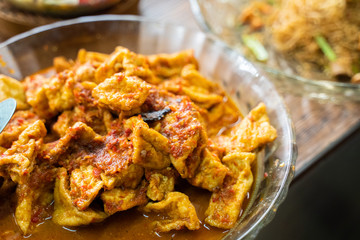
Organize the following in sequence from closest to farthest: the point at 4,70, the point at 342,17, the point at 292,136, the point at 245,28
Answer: the point at 292,136, the point at 4,70, the point at 342,17, the point at 245,28

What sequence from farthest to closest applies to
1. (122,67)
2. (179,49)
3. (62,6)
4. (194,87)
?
(62,6) < (179,49) < (194,87) < (122,67)

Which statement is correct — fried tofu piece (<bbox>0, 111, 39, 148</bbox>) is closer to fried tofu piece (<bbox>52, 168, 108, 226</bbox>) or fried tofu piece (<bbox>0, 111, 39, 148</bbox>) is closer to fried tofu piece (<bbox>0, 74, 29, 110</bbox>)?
fried tofu piece (<bbox>0, 74, 29, 110</bbox>)

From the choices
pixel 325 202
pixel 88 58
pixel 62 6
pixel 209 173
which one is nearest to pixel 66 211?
pixel 209 173

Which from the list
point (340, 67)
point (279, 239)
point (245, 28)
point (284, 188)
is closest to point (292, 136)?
point (284, 188)

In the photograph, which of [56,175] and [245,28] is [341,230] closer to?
[245,28]

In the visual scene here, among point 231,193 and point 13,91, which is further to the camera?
point 13,91

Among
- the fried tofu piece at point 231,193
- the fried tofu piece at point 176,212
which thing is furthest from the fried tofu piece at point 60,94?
the fried tofu piece at point 231,193

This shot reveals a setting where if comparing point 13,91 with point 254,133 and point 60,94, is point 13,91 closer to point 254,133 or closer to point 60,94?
point 60,94
